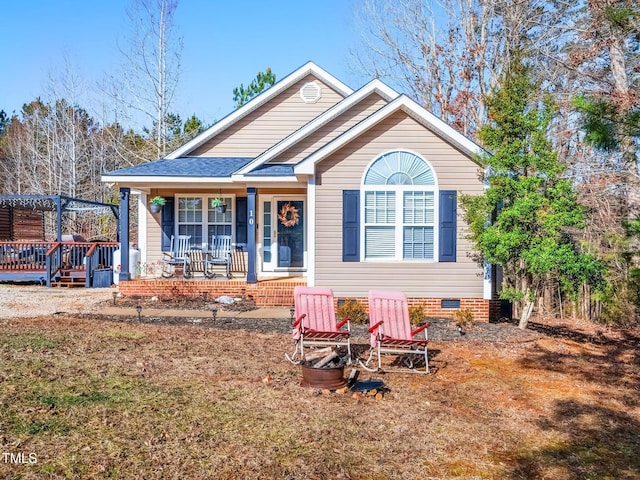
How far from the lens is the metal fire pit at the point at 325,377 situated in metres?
5.79

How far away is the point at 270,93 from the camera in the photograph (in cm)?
1439

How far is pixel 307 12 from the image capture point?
21672 millimetres

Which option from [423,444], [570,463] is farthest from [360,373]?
[570,463]

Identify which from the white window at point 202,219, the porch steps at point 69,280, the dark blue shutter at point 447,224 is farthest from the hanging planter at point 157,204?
the dark blue shutter at point 447,224

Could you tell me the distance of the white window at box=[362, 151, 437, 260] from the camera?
35.0ft

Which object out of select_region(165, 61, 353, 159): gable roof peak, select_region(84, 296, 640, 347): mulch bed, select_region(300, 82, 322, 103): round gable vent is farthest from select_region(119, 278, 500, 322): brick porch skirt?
select_region(300, 82, 322, 103): round gable vent

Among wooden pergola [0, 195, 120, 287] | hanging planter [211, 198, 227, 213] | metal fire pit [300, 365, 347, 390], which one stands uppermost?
hanging planter [211, 198, 227, 213]

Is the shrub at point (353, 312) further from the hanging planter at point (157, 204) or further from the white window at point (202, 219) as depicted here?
the hanging planter at point (157, 204)

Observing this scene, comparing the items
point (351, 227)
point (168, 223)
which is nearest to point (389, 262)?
point (351, 227)

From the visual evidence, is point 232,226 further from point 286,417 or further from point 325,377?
point 286,417

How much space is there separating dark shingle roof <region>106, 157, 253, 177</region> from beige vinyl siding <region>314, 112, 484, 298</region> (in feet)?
9.85

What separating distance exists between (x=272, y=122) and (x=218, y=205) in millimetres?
3087

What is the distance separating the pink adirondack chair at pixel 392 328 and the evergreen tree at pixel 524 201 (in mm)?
3179

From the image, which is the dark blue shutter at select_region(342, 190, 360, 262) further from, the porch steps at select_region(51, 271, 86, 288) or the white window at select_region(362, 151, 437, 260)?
the porch steps at select_region(51, 271, 86, 288)
